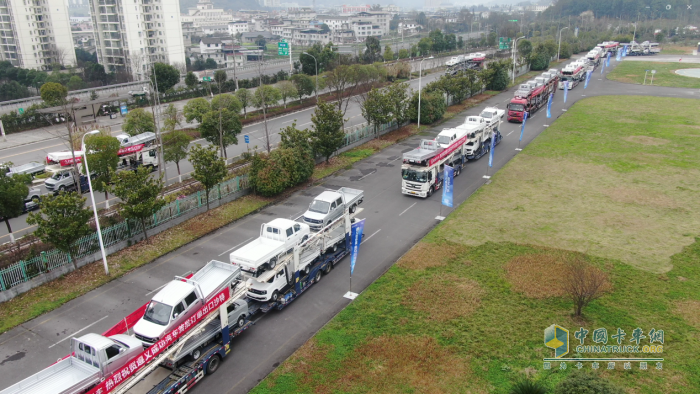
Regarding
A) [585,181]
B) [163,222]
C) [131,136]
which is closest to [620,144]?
[585,181]

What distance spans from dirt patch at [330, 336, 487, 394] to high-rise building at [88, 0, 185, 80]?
87.3m

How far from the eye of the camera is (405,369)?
58.2 ft

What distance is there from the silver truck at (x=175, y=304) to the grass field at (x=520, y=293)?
4067mm

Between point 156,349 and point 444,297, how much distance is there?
41.6 feet

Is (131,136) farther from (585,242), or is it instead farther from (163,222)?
(585,242)

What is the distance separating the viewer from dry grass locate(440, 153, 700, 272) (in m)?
27.1

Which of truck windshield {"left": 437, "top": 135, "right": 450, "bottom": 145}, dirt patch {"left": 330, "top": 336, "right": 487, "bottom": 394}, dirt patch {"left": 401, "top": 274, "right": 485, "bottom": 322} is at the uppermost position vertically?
truck windshield {"left": 437, "top": 135, "right": 450, "bottom": 145}

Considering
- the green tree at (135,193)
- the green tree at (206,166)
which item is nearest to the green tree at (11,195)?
the green tree at (135,193)

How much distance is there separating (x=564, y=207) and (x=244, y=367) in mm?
24318

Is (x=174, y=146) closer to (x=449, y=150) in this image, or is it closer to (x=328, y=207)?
(x=328, y=207)

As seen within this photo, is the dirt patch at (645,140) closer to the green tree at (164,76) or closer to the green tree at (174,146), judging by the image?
the green tree at (174,146)

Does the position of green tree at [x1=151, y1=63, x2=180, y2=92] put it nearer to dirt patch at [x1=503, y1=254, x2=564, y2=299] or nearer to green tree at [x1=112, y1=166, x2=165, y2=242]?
green tree at [x1=112, y1=166, x2=165, y2=242]

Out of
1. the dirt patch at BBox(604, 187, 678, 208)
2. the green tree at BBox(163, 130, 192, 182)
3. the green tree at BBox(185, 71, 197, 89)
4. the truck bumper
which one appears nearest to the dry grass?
the dirt patch at BBox(604, 187, 678, 208)

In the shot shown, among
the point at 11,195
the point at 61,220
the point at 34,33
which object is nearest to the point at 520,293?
the point at 61,220
